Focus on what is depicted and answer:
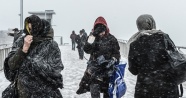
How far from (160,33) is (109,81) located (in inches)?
83.2

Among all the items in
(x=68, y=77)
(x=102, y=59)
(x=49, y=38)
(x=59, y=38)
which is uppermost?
(x=49, y=38)

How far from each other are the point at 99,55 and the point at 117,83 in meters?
0.60

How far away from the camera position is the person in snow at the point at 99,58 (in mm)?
5531

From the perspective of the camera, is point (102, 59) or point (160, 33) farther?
point (102, 59)

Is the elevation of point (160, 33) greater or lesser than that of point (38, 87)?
greater

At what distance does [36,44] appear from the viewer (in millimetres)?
3498

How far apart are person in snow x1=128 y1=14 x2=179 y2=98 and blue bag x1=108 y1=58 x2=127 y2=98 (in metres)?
1.62

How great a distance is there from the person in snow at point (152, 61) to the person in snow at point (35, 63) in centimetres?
82

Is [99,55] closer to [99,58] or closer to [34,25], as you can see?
[99,58]

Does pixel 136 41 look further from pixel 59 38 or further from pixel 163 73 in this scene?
pixel 59 38

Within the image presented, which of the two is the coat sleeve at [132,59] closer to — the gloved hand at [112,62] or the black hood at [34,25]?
the black hood at [34,25]

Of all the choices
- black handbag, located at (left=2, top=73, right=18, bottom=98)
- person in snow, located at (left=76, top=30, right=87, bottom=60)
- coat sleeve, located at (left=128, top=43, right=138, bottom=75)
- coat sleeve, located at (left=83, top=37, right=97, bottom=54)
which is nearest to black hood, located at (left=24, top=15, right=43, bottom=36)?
black handbag, located at (left=2, top=73, right=18, bottom=98)

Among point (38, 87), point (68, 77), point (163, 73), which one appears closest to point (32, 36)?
point (38, 87)

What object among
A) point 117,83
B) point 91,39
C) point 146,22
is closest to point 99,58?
point 91,39
